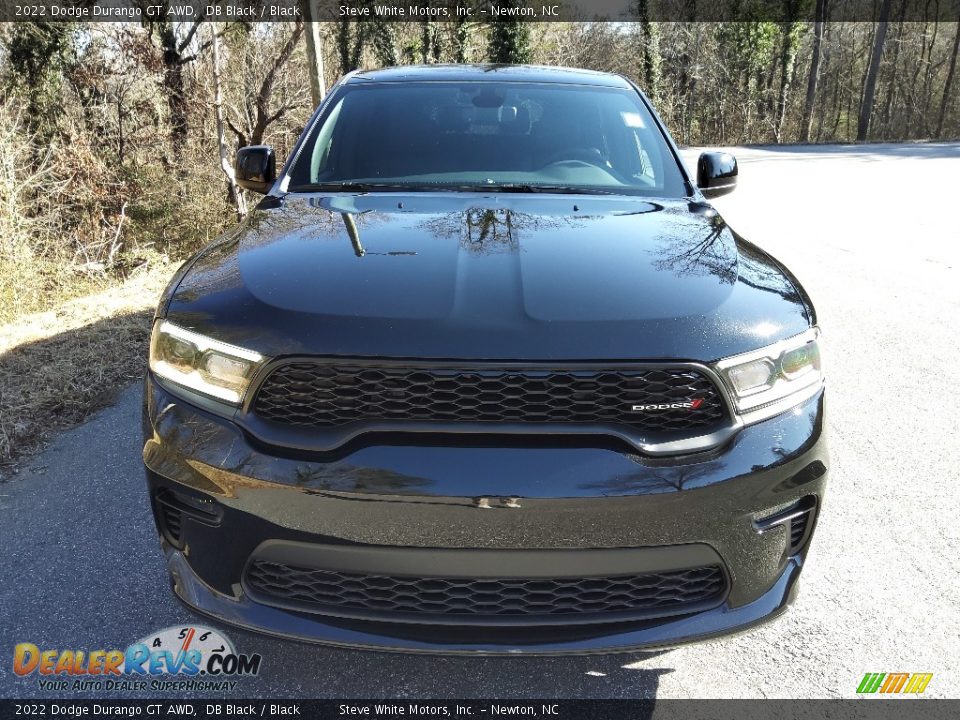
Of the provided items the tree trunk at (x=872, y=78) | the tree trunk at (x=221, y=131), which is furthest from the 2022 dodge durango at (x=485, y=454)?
the tree trunk at (x=872, y=78)

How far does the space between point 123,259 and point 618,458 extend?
9207mm

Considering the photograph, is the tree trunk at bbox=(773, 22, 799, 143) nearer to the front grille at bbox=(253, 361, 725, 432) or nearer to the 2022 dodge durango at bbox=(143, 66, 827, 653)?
the 2022 dodge durango at bbox=(143, 66, 827, 653)

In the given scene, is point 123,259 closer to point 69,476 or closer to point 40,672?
point 69,476

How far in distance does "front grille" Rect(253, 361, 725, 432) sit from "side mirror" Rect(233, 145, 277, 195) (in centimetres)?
176

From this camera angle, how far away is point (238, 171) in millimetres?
3287

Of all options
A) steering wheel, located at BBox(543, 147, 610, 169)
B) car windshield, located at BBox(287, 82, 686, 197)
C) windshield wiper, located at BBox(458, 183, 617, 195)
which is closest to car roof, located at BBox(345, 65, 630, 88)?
car windshield, located at BBox(287, 82, 686, 197)

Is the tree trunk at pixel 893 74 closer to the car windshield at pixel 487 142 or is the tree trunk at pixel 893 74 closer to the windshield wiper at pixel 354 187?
the car windshield at pixel 487 142

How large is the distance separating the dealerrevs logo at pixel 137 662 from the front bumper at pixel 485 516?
0.46 m

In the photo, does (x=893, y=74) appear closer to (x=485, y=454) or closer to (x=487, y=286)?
(x=487, y=286)

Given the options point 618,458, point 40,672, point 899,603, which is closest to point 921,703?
point 899,603

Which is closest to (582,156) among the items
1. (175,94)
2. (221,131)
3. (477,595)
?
(477,595)

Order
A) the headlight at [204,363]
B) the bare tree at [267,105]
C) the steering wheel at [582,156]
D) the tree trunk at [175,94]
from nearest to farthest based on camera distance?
the headlight at [204,363]
the steering wheel at [582,156]
the tree trunk at [175,94]
the bare tree at [267,105]

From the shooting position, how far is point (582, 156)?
320cm

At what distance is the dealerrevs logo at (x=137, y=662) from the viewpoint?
214 cm
